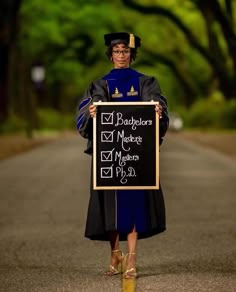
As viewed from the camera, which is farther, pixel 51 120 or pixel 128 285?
pixel 51 120

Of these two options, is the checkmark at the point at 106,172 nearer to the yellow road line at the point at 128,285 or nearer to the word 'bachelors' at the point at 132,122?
the word 'bachelors' at the point at 132,122

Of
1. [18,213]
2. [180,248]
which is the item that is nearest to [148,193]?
[180,248]

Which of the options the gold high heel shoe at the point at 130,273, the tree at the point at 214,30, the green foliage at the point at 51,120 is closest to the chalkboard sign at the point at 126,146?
the gold high heel shoe at the point at 130,273

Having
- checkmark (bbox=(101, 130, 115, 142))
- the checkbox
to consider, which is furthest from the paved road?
checkmark (bbox=(101, 130, 115, 142))

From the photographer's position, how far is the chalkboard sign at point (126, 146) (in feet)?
23.7

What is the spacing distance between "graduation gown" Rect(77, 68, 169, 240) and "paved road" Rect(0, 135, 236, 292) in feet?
1.60

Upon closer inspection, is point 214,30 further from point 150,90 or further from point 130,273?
point 130,273

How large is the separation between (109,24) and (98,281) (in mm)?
46417

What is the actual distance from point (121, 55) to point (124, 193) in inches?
45.8

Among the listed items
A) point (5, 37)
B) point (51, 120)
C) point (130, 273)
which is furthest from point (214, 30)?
point (130, 273)

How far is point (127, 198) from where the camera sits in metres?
7.25

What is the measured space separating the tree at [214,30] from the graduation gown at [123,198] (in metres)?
27.9

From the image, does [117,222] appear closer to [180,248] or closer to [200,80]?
[180,248]

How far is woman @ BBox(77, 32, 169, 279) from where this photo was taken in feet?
23.5
